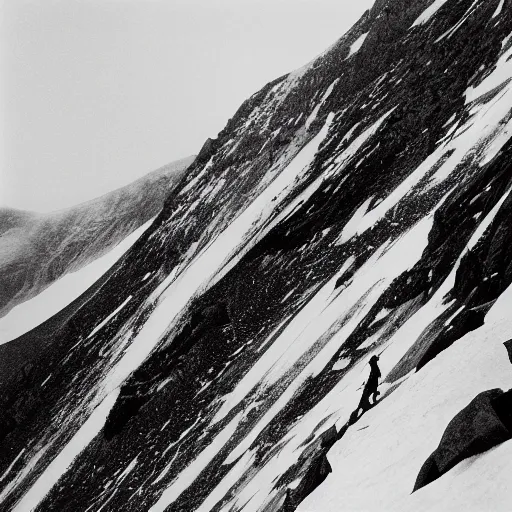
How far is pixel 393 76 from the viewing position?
171 ft

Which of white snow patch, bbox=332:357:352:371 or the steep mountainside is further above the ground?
the steep mountainside

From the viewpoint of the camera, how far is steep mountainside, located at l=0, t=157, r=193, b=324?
354 ft

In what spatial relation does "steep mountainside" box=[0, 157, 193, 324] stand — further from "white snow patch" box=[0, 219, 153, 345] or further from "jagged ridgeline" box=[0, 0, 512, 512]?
"jagged ridgeline" box=[0, 0, 512, 512]

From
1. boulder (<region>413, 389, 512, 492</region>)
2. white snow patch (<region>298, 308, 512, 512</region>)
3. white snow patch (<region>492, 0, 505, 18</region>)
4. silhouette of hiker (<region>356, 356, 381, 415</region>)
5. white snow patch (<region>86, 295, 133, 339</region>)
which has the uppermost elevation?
white snow patch (<region>492, 0, 505, 18</region>)

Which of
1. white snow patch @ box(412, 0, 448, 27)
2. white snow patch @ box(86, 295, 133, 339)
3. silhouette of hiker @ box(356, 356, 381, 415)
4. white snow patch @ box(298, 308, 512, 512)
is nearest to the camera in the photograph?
white snow patch @ box(298, 308, 512, 512)

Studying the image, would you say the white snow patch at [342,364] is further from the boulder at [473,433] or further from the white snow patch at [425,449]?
the boulder at [473,433]

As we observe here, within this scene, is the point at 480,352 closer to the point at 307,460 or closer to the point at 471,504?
the point at 471,504

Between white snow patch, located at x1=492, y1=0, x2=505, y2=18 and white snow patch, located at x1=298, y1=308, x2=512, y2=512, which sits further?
white snow patch, located at x1=492, y1=0, x2=505, y2=18

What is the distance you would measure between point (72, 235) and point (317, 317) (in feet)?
293

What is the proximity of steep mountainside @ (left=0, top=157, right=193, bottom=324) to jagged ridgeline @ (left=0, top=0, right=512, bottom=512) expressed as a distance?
104 ft

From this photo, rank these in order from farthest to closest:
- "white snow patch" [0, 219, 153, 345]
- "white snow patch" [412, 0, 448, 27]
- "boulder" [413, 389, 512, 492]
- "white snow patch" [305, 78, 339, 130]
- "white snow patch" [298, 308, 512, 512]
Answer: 1. "white snow patch" [0, 219, 153, 345]
2. "white snow patch" [305, 78, 339, 130]
3. "white snow patch" [412, 0, 448, 27]
4. "boulder" [413, 389, 512, 492]
5. "white snow patch" [298, 308, 512, 512]

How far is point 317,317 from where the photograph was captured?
34906 mm

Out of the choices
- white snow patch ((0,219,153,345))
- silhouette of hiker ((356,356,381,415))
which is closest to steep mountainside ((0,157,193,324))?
white snow patch ((0,219,153,345))

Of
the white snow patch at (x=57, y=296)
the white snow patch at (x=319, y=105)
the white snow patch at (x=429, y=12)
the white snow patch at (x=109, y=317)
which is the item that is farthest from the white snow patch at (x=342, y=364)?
the white snow patch at (x=57, y=296)
